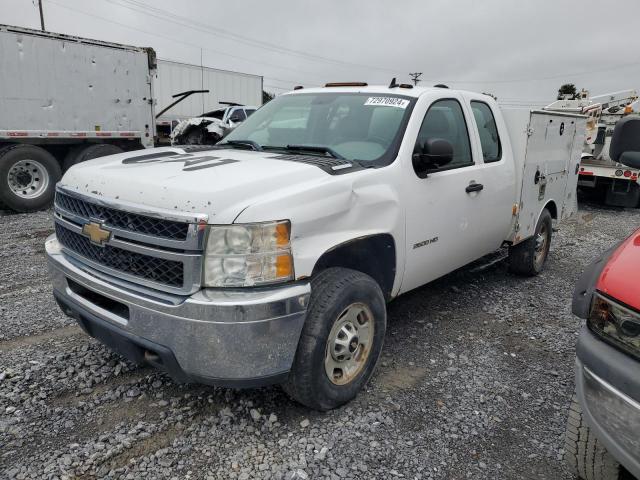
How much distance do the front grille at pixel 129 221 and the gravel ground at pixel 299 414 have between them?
112cm

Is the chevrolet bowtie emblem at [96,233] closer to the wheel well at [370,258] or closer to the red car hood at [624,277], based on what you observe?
the wheel well at [370,258]

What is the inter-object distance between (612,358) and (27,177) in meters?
9.30

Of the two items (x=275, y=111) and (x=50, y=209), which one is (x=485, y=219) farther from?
(x=50, y=209)

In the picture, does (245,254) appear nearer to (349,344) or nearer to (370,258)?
(349,344)

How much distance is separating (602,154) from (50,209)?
40.7ft

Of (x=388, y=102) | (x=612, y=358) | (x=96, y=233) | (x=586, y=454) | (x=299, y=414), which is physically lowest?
(x=299, y=414)

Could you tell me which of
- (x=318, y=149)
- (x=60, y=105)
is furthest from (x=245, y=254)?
(x=60, y=105)

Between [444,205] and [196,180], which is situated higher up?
[196,180]

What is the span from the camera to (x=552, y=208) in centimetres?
569

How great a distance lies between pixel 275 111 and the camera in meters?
4.12

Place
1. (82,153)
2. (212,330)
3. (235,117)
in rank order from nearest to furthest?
(212,330) < (82,153) < (235,117)

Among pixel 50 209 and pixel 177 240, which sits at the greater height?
pixel 177 240

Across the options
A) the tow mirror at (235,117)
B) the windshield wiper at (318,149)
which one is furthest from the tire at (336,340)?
the tow mirror at (235,117)

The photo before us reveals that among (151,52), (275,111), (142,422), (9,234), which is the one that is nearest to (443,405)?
(142,422)
